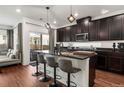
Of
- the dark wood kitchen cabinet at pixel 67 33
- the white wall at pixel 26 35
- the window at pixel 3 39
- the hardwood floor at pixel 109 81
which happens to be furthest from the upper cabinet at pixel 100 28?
the window at pixel 3 39

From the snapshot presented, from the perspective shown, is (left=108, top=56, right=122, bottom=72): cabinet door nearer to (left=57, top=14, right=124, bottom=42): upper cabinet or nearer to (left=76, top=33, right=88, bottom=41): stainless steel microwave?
(left=57, top=14, right=124, bottom=42): upper cabinet

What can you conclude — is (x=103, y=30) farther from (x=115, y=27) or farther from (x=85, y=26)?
(x=85, y=26)

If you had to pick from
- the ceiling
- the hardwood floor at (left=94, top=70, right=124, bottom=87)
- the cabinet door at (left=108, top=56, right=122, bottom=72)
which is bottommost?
the hardwood floor at (left=94, top=70, right=124, bottom=87)

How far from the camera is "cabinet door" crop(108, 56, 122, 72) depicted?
3.83 m

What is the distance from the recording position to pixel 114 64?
3979 millimetres

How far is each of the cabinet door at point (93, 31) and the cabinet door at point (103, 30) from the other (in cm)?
17

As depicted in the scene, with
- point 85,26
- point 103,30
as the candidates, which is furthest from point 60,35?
point 103,30

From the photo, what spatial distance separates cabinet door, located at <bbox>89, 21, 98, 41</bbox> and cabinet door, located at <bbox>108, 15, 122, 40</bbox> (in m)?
0.72

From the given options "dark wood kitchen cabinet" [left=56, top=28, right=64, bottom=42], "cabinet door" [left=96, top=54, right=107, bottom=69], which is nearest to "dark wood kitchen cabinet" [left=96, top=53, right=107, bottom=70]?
"cabinet door" [left=96, top=54, right=107, bottom=69]

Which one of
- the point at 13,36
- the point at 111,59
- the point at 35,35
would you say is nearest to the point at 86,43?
the point at 111,59

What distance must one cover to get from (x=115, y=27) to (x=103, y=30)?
22.1 inches

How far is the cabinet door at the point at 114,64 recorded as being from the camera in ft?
12.5

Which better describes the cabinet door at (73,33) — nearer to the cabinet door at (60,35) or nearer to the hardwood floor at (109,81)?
the cabinet door at (60,35)

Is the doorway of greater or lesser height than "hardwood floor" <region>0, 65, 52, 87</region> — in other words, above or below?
above
